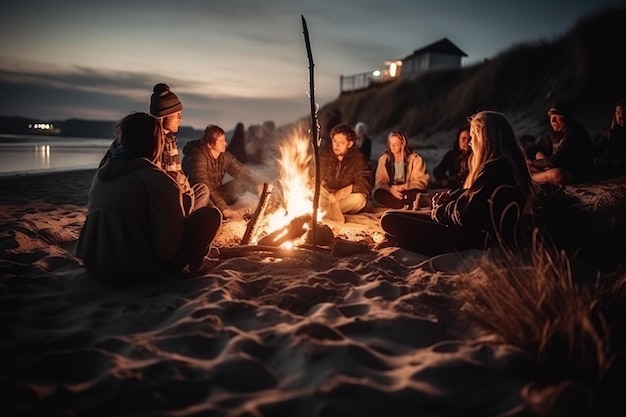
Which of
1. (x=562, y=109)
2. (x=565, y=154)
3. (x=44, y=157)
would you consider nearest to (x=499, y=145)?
(x=562, y=109)

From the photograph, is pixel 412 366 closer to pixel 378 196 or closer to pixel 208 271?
pixel 208 271

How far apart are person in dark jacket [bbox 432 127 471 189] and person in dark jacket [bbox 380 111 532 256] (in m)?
3.88

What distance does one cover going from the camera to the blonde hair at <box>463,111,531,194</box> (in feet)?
13.9

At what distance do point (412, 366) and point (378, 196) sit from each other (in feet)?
18.1

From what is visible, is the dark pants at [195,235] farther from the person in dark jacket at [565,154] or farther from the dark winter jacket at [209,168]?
the person in dark jacket at [565,154]

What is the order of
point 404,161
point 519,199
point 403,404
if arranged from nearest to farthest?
point 403,404 → point 519,199 → point 404,161

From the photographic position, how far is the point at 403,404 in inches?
87.7

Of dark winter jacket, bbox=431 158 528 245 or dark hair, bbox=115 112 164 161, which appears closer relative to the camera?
dark hair, bbox=115 112 164 161

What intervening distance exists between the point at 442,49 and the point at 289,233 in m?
45.0

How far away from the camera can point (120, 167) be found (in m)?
3.64

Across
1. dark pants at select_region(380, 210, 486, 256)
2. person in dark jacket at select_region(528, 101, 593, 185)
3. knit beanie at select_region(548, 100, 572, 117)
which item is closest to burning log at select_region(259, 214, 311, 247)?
dark pants at select_region(380, 210, 486, 256)

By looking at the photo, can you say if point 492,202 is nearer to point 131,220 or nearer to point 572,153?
point 131,220

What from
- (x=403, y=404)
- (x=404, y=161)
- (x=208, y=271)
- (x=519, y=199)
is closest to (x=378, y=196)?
(x=404, y=161)

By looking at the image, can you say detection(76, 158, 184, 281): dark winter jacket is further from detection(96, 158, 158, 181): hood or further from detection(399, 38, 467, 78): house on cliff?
detection(399, 38, 467, 78): house on cliff
